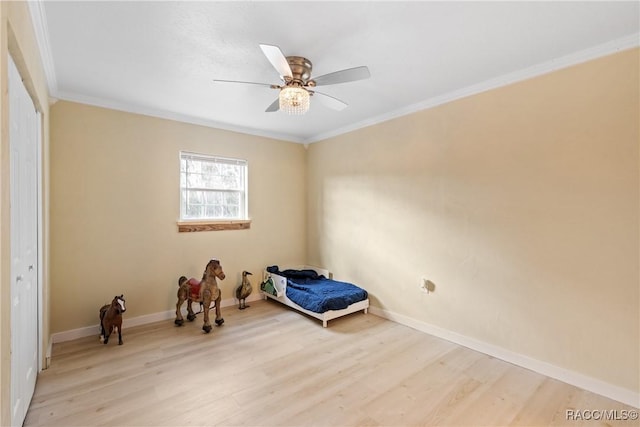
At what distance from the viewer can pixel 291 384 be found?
7.61ft

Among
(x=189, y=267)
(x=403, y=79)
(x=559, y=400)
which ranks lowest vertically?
(x=559, y=400)

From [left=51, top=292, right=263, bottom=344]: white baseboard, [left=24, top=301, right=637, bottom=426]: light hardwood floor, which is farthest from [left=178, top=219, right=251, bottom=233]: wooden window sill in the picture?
[left=24, top=301, right=637, bottom=426]: light hardwood floor

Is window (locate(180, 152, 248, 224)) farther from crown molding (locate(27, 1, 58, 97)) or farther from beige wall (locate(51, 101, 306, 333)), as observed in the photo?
crown molding (locate(27, 1, 58, 97))

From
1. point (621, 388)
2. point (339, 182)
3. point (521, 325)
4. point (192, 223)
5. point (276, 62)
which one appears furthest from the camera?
point (339, 182)

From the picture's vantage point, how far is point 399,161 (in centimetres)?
360

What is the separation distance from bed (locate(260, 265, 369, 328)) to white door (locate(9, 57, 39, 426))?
2.45m

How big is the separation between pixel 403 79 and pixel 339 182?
6.30ft

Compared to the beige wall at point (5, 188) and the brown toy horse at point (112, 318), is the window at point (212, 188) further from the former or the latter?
the beige wall at point (5, 188)

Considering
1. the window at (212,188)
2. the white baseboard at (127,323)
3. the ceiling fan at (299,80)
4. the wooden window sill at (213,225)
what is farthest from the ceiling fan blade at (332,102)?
the white baseboard at (127,323)

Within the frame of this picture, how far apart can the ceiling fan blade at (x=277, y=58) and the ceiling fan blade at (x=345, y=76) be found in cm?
25

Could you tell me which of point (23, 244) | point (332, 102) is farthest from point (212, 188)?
point (23, 244)

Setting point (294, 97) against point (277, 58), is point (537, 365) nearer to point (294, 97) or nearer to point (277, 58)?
point (294, 97)

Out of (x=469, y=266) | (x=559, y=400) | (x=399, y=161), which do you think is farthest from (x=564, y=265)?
(x=399, y=161)

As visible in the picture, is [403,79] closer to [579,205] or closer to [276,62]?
[276,62]
